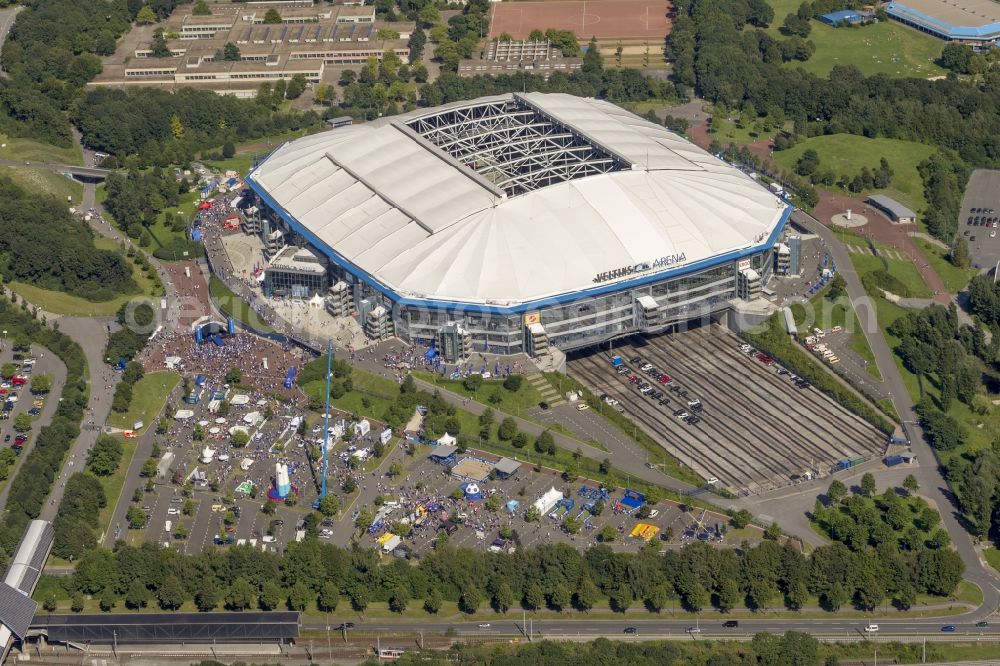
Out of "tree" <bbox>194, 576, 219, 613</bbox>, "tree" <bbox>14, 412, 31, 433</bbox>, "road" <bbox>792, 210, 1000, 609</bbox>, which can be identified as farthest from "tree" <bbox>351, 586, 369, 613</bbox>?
"road" <bbox>792, 210, 1000, 609</bbox>

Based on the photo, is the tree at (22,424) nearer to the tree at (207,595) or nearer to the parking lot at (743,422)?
the tree at (207,595)

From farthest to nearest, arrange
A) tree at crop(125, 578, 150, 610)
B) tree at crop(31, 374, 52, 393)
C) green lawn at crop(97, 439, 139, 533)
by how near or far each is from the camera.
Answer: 1. tree at crop(31, 374, 52, 393)
2. green lawn at crop(97, 439, 139, 533)
3. tree at crop(125, 578, 150, 610)

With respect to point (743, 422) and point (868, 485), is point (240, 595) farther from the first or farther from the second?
point (868, 485)

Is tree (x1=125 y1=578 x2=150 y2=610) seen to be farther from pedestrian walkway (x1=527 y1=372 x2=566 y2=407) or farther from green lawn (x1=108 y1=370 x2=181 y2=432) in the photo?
pedestrian walkway (x1=527 y1=372 x2=566 y2=407)

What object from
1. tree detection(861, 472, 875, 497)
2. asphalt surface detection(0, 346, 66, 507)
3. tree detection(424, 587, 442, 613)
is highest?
tree detection(861, 472, 875, 497)

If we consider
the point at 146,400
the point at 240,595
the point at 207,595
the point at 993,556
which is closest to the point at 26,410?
the point at 146,400

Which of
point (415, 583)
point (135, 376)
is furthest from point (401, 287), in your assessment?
point (415, 583)
